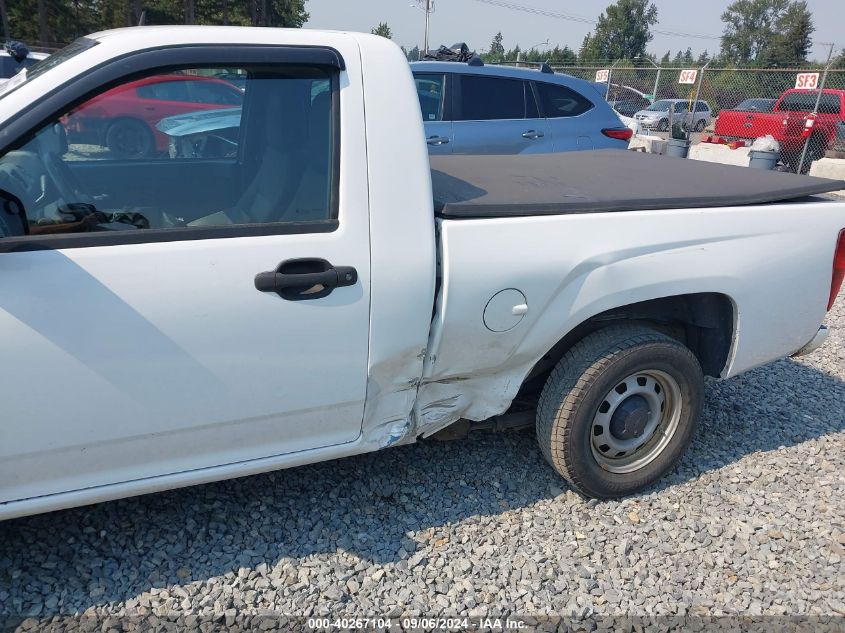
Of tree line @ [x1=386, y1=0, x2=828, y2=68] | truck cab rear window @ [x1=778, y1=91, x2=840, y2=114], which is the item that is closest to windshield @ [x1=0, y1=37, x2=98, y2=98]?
truck cab rear window @ [x1=778, y1=91, x2=840, y2=114]

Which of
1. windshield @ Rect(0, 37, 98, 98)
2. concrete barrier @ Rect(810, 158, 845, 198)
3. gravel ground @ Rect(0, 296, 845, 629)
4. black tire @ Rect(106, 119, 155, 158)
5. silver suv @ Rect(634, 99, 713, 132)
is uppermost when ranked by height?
windshield @ Rect(0, 37, 98, 98)

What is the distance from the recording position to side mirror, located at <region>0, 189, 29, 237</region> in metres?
1.87

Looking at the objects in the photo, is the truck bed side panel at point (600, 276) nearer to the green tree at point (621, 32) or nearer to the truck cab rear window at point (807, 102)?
the truck cab rear window at point (807, 102)

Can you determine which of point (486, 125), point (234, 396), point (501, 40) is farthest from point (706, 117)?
point (501, 40)

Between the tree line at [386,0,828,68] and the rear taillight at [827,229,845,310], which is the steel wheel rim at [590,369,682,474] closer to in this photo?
the rear taillight at [827,229,845,310]

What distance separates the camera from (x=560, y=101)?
24.7 ft

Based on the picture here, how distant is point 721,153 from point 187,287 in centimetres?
1454

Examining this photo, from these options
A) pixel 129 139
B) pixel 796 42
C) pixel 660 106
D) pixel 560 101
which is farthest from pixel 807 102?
pixel 796 42

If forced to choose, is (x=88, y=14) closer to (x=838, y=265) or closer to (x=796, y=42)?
(x=838, y=265)

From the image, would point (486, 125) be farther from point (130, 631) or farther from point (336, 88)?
point (130, 631)

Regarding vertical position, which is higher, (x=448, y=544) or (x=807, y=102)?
(x=807, y=102)

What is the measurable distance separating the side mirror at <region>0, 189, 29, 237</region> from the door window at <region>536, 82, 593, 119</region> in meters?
6.43

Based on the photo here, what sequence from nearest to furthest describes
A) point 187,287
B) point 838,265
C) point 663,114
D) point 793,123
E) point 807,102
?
point 187,287
point 838,265
point 793,123
point 807,102
point 663,114

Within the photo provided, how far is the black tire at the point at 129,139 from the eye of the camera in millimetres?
2230
